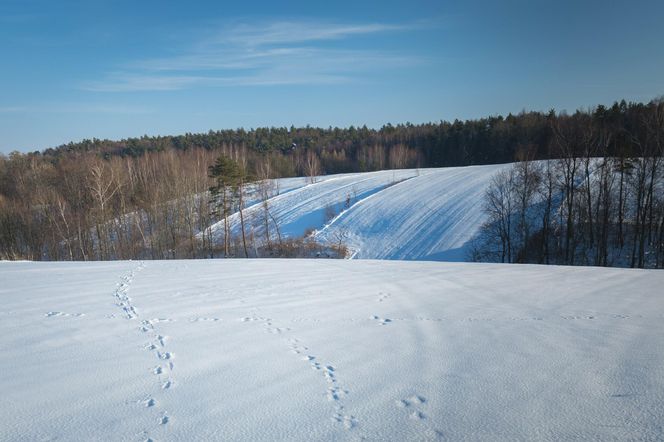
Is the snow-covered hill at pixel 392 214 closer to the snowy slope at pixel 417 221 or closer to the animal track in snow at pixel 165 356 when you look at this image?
the snowy slope at pixel 417 221

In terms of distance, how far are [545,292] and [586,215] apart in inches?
985

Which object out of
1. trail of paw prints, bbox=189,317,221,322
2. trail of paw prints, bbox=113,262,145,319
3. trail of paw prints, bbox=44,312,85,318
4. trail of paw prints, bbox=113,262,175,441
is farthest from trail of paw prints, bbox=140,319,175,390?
trail of paw prints, bbox=44,312,85,318

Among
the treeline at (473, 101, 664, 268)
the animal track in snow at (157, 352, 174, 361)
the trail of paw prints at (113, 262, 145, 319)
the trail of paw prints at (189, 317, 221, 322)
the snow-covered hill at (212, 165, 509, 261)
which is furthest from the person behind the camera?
the snow-covered hill at (212, 165, 509, 261)

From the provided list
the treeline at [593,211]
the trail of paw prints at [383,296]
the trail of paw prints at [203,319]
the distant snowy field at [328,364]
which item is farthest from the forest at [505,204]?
the trail of paw prints at [203,319]

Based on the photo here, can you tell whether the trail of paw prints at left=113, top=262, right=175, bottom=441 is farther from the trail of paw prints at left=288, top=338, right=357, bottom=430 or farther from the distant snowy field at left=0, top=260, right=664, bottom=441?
the trail of paw prints at left=288, top=338, right=357, bottom=430

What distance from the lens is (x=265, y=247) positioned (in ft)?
114

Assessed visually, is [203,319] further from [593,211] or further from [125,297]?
[593,211]

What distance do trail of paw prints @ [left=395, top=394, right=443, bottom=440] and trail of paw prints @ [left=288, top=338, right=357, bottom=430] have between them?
1.78 ft

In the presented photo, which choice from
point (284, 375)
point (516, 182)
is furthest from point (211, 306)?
point (516, 182)

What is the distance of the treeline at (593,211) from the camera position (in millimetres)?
24375

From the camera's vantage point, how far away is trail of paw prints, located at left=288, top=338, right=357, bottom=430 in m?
3.26

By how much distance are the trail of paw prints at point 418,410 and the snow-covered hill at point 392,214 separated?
2740 cm

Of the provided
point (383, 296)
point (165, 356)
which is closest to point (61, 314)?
point (165, 356)

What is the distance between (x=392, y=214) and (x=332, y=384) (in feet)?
120
